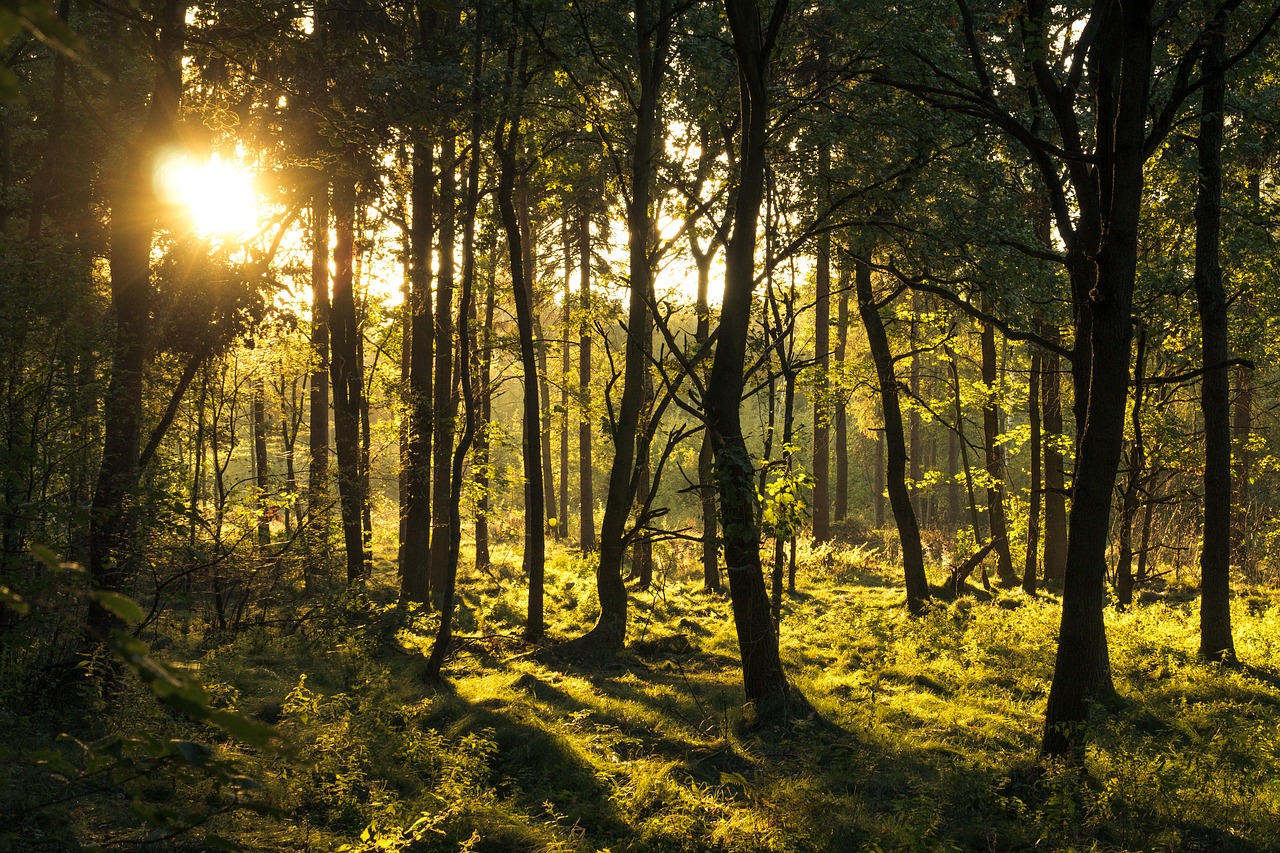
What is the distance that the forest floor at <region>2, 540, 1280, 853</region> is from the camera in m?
5.97

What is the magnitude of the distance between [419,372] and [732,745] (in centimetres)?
956

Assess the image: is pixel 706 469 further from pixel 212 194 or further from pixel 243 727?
pixel 243 727

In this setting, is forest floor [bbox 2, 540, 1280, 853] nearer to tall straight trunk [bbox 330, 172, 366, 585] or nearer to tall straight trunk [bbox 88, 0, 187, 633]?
tall straight trunk [bbox 330, 172, 366, 585]

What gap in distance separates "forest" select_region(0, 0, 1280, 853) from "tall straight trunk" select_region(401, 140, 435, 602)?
104 millimetres

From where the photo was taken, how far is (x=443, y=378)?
50.6 feet

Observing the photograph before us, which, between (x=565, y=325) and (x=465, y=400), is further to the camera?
(x=565, y=325)

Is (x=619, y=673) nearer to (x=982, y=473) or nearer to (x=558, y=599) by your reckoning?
(x=558, y=599)

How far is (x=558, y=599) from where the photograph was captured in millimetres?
17406

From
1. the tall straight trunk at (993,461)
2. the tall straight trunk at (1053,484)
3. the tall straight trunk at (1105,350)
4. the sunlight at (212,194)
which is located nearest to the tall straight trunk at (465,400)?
the sunlight at (212,194)

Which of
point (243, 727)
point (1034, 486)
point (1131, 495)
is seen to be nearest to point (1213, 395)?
point (1131, 495)

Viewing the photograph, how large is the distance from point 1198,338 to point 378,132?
13733 mm

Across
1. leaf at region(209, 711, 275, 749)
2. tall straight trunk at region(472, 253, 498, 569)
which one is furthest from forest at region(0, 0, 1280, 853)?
tall straight trunk at region(472, 253, 498, 569)

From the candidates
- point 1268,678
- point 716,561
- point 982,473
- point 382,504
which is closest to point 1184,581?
point 982,473

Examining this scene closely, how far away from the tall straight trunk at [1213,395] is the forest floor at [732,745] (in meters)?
0.67
